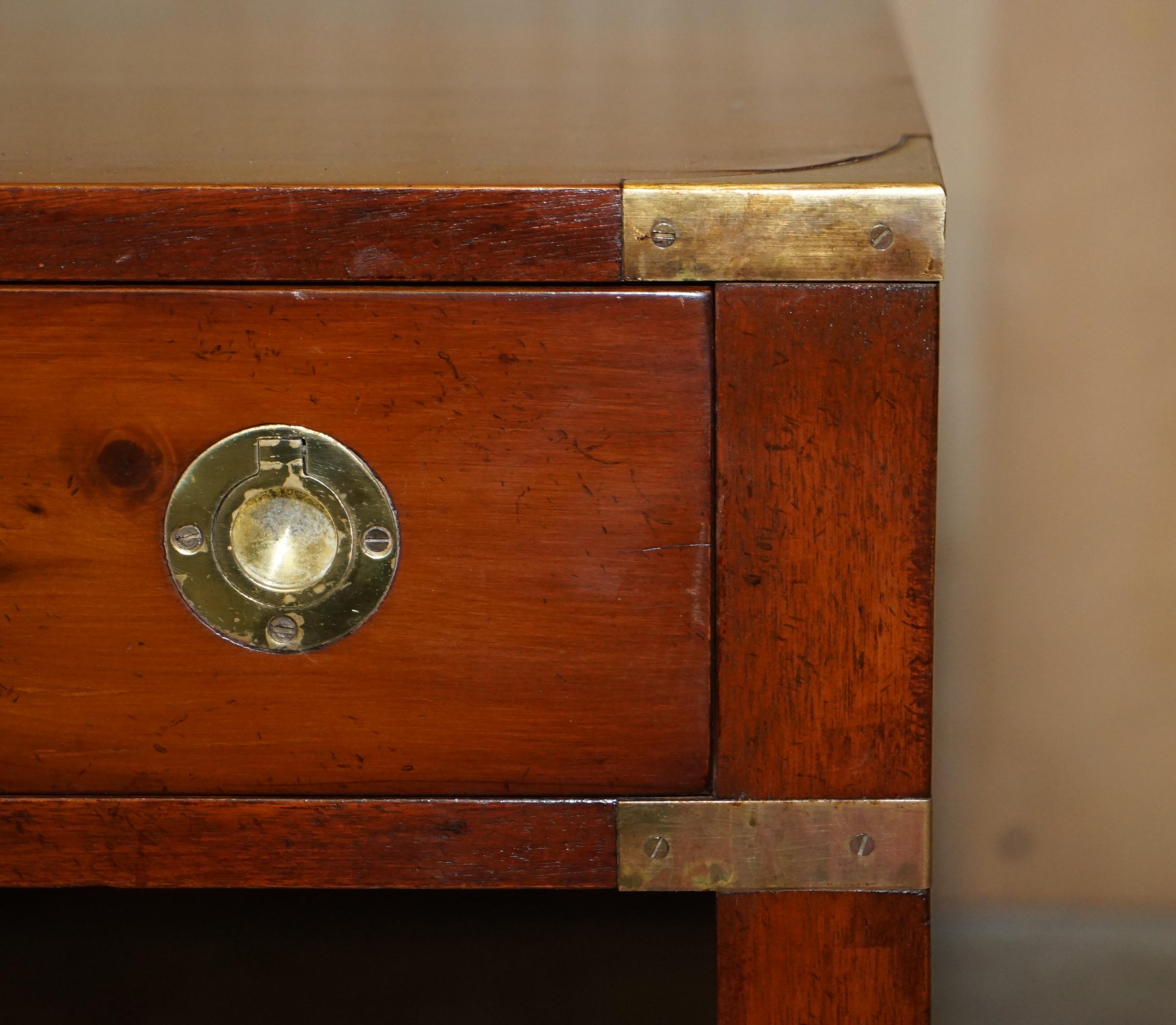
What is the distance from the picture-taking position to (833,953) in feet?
2.12

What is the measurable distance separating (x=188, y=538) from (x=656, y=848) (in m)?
0.31

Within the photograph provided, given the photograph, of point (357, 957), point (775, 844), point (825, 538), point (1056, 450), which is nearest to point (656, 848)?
point (775, 844)

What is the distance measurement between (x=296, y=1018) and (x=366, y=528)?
21.6 inches

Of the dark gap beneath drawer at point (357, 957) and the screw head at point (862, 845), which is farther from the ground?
the screw head at point (862, 845)

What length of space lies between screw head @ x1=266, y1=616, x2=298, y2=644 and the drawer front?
0.02 meters

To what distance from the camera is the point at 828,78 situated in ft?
2.78

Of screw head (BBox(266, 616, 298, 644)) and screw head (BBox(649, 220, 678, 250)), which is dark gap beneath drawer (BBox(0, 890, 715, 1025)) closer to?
screw head (BBox(266, 616, 298, 644))

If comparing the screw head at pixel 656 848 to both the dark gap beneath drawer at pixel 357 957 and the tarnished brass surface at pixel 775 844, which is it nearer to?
the tarnished brass surface at pixel 775 844

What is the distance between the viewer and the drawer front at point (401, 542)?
0.61 metres

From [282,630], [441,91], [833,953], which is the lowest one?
[833,953]

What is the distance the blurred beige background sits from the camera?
110 centimetres

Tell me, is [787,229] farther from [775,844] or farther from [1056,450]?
[1056,450]

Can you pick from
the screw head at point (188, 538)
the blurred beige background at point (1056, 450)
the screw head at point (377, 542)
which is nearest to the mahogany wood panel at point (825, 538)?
the screw head at point (377, 542)

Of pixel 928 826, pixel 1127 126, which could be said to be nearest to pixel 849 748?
pixel 928 826
